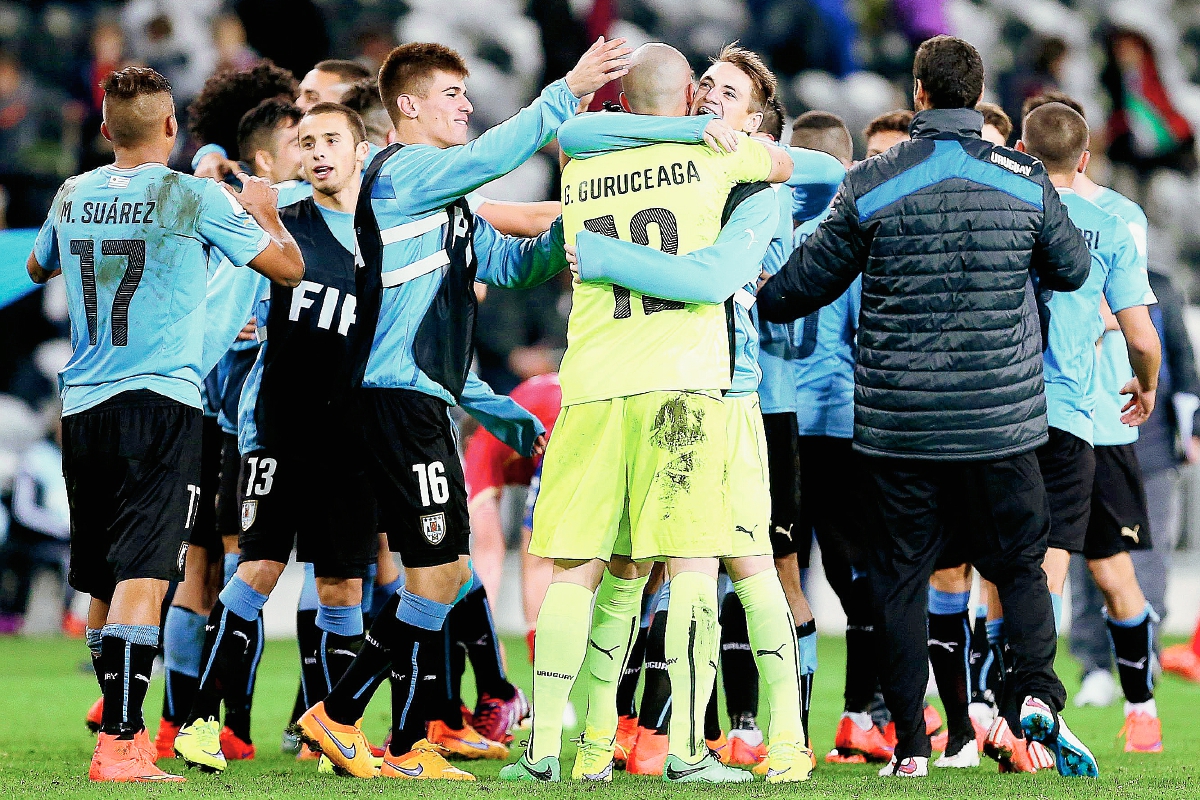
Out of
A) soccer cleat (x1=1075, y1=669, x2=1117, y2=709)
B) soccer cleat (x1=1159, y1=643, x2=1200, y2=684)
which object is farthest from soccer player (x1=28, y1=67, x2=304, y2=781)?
soccer cleat (x1=1159, y1=643, x2=1200, y2=684)

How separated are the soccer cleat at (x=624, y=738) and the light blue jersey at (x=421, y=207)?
1356 millimetres

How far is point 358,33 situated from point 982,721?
9.59 meters

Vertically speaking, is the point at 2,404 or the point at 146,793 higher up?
the point at 2,404

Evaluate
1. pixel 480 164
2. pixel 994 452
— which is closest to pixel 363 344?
pixel 480 164

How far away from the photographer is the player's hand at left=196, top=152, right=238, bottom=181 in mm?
6586

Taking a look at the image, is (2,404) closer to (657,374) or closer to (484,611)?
(484,611)

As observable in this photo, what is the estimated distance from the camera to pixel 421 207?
503 cm

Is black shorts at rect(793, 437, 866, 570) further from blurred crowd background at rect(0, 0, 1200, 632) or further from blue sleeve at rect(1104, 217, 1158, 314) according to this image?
blurred crowd background at rect(0, 0, 1200, 632)

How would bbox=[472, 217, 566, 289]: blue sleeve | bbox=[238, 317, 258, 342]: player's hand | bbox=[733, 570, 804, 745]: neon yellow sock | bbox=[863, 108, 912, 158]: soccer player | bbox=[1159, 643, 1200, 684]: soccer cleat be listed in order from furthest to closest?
bbox=[1159, 643, 1200, 684]: soccer cleat → bbox=[863, 108, 912, 158]: soccer player → bbox=[238, 317, 258, 342]: player's hand → bbox=[472, 217, 566, 289]: blue sleeve → bbox=[733, 570, 804, 745]: neon yellow sock

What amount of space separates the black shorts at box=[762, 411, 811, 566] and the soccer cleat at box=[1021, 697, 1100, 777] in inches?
43.9

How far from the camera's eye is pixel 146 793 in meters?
4.40

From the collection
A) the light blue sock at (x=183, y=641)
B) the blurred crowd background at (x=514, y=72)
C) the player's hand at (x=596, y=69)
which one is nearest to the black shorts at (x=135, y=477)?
the light blue sock at (x=183, y=641)

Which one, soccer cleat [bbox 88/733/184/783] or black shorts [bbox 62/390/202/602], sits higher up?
black shorts [bbox 62/390/202/602]

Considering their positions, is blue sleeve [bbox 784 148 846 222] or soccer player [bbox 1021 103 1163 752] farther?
soccer player [bbox 1021 103 1163 752]
